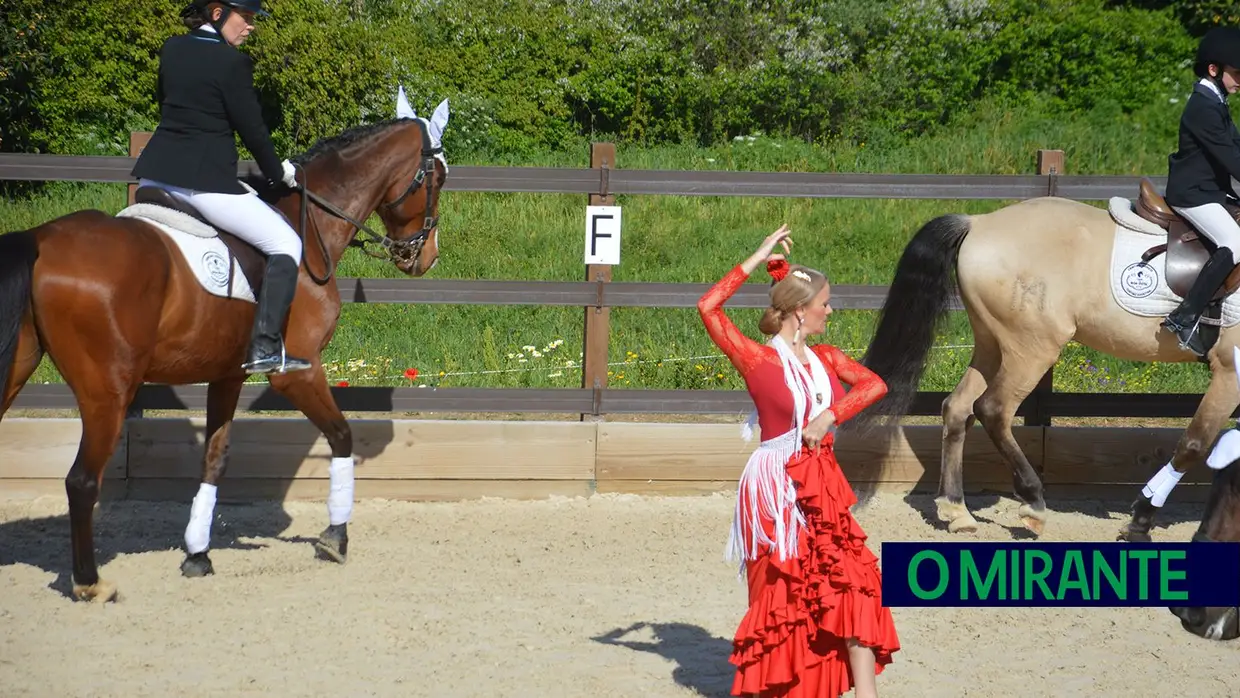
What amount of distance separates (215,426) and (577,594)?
197cm

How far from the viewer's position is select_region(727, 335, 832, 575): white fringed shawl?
445 cm

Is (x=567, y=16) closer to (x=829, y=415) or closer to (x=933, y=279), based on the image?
(x=933, y=279)

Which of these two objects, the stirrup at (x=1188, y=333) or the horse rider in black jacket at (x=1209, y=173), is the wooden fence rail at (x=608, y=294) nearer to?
the horse rider in black jacket at (x=1209, y=173)

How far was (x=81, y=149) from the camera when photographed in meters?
14.6

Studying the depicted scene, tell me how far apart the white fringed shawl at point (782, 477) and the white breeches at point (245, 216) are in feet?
8.80

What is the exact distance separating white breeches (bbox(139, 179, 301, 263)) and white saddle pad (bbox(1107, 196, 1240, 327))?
13.6 ft

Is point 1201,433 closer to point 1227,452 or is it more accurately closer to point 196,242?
point 1227,452

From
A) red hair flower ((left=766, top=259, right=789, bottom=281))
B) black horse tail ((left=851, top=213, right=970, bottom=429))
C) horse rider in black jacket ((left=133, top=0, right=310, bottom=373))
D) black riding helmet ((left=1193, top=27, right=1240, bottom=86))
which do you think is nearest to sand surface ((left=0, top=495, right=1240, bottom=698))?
black horse tail ((left=851, top=213, right=970, bottom=429))

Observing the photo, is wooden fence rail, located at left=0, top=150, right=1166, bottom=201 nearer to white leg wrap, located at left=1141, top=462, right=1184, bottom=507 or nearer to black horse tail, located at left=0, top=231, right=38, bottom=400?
white leg wrap, located at left=1141, top=462, right=1184, bottom=507

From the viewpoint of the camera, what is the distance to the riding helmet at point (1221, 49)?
691 centimetres

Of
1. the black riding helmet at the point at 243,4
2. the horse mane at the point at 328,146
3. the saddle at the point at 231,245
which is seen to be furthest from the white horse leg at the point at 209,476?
the black riding helmet at the point at 243,4

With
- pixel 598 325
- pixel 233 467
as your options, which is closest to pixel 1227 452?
pixel 598 325

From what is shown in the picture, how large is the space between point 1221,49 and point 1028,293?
1.52 m

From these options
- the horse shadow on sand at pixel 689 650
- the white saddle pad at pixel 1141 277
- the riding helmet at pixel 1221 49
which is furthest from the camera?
the white saddle pad at pixel 1141 277
